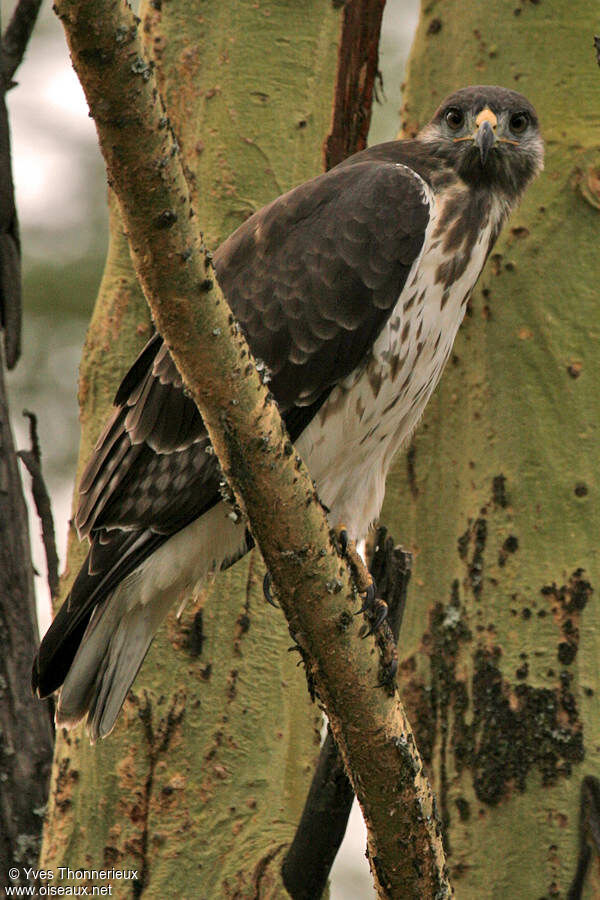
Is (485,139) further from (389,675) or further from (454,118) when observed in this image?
(389,675)

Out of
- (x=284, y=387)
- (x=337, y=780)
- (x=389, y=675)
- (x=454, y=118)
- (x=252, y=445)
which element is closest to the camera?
(x=252, y=445)

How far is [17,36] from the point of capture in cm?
491

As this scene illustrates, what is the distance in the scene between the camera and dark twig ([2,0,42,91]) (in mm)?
4863

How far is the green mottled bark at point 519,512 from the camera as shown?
408 centimetres

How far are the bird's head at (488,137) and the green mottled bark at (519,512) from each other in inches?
6.6

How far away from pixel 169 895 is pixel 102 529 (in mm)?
1153

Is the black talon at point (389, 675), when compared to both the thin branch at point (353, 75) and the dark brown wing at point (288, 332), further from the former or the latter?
the thin branch at point (353, 75)

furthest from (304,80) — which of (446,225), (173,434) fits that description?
(173,434)

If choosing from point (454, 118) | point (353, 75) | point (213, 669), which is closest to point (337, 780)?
point (213, 669)

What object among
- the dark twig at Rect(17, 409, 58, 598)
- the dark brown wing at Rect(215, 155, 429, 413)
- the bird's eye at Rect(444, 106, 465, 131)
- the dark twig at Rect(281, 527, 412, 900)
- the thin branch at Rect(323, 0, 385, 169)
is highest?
the thin branch at Rect(323, 0, 385, 169)

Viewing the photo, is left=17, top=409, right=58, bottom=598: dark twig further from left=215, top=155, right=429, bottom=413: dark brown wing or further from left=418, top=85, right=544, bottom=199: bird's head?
left=418, top=85, right=544, bottom=199: bird's head

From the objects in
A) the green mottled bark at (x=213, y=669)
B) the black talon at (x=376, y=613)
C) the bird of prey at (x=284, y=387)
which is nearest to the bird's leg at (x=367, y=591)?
the black talon at (x=376, y=613)

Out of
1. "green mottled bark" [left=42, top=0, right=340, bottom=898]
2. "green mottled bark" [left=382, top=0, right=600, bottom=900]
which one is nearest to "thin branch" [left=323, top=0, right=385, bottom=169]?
"green mottled bark" [left=42, top=0, right=340, bottom=898]

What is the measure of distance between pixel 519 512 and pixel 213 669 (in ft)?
3.84
